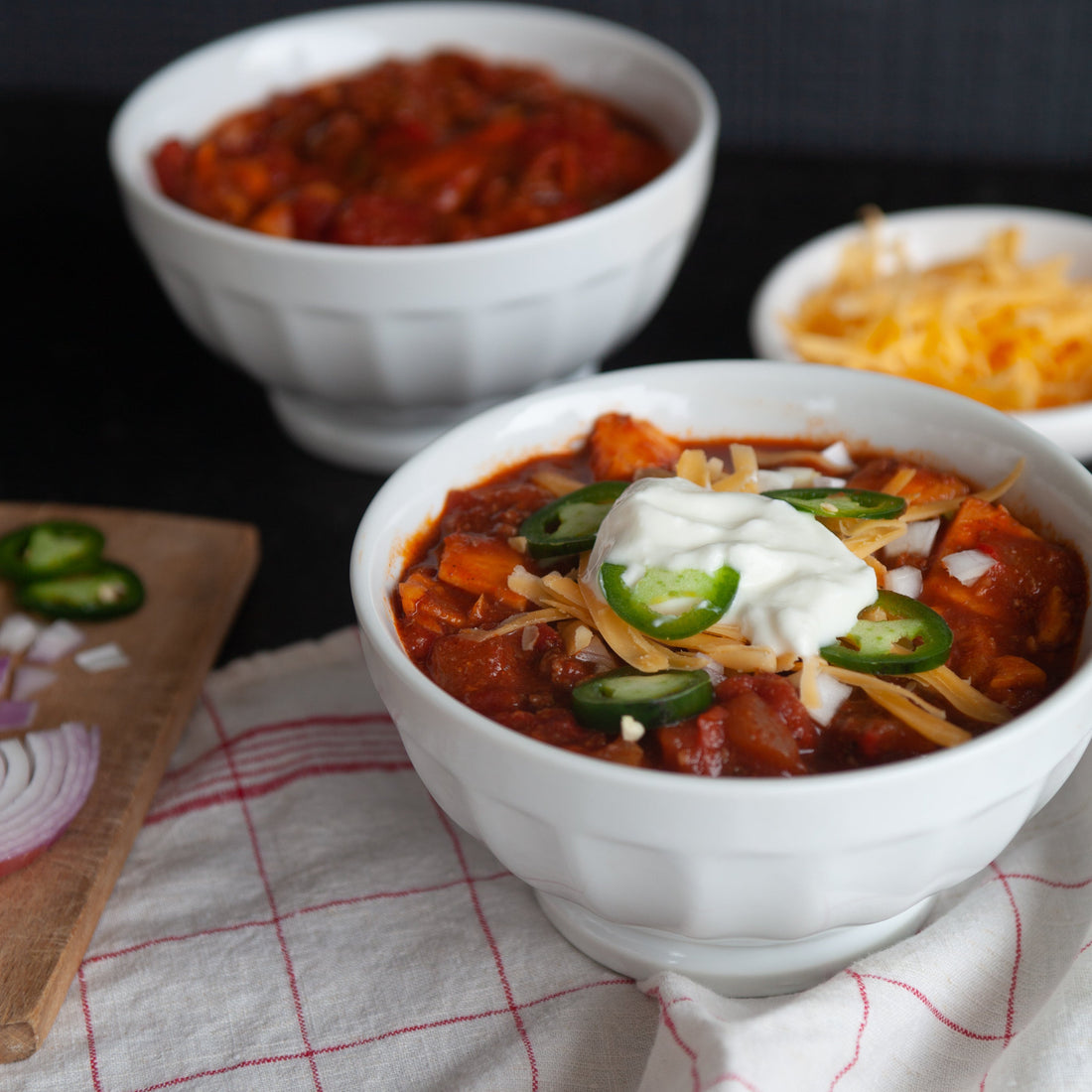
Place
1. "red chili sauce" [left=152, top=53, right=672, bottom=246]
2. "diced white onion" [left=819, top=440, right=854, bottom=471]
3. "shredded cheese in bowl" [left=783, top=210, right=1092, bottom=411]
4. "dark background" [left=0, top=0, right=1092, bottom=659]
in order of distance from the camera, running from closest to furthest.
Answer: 1. "diced white onion" [left=819, top=440, right=854, bottom=471]
2. "red chili sauce" [left=152, top=53, right=672, bottom=246]
3. "shredded cheese in bowl" [left=783, top=210, right=1092, bottom=411]
4. "dark background" [left=0, top=0, right=1092, bottom=659]

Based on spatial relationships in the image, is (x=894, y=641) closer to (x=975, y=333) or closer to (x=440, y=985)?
(x=440, y=985)

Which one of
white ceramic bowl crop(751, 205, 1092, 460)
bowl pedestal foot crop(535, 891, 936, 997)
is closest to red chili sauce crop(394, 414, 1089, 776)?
bowl pedestal foot crop(535, 891, 936, 997)

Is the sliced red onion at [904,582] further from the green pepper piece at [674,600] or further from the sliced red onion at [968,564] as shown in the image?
the green pepper piece at [674,600]

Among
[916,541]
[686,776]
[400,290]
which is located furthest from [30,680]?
[916,541]

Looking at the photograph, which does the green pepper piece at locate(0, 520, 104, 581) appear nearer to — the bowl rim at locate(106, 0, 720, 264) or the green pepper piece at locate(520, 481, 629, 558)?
the bowl rim at locate(106, 0, 720, 264)

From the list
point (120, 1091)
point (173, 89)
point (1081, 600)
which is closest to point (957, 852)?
point (1081, 600)

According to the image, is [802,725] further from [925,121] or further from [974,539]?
[925,121]

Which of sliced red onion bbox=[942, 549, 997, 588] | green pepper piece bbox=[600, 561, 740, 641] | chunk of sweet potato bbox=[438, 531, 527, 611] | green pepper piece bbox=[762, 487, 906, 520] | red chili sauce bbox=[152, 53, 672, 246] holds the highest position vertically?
green pepper piece bbox=[600, 561, 740, 641]

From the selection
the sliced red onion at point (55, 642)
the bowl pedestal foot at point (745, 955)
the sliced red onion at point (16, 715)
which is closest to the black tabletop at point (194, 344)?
the sliced red onion at point (55, 642)
